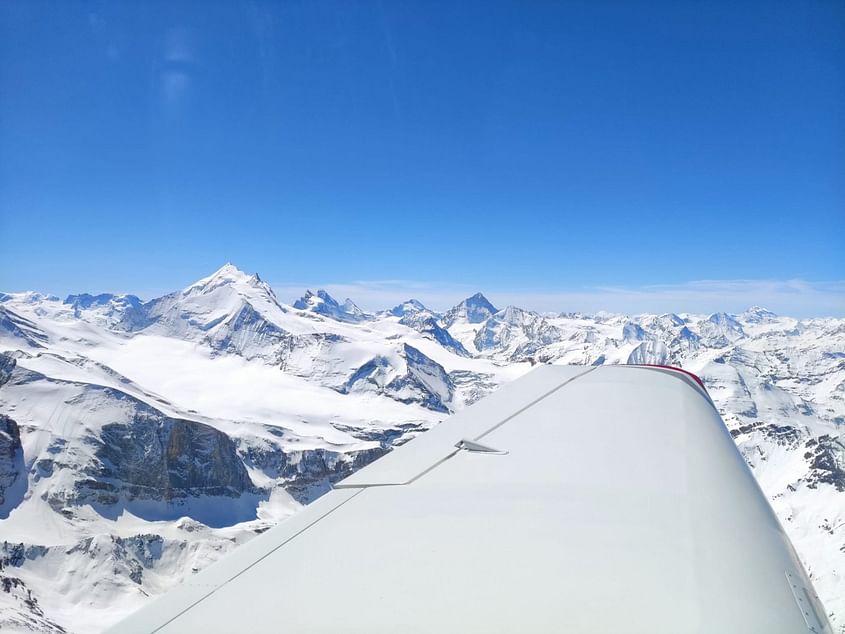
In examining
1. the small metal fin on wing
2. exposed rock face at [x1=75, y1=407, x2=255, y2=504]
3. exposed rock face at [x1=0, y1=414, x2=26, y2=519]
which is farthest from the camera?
exposed rock face at [x1=75, y1=407, x2=255, y2=504]

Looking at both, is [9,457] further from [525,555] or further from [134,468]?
[525,555]

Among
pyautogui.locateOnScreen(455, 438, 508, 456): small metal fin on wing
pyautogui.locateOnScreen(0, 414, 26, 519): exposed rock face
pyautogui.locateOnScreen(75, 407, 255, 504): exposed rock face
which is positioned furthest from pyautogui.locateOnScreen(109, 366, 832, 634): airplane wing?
pyautogui.locateOnScreen(75, 407, 255, 504): exposed rock face

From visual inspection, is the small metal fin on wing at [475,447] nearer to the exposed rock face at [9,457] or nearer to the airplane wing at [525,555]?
the airplane wing at [525,555]

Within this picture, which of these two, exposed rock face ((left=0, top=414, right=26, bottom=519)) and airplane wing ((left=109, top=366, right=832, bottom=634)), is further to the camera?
exposed rock face ((left=0, top=414, right=26, bottom=519))

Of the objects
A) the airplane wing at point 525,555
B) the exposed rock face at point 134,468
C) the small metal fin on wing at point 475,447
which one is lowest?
the exposed rock face at point 134,468

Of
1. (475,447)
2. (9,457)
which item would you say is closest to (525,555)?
(475,447)

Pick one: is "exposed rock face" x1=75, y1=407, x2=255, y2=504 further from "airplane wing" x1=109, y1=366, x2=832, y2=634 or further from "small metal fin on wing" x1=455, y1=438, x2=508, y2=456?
"airplane wing" x1=109, y1=366, x2=832, y2=634

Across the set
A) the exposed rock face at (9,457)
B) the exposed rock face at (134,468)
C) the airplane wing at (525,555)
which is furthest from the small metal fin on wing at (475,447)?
the exposed rock face at (134,468)
